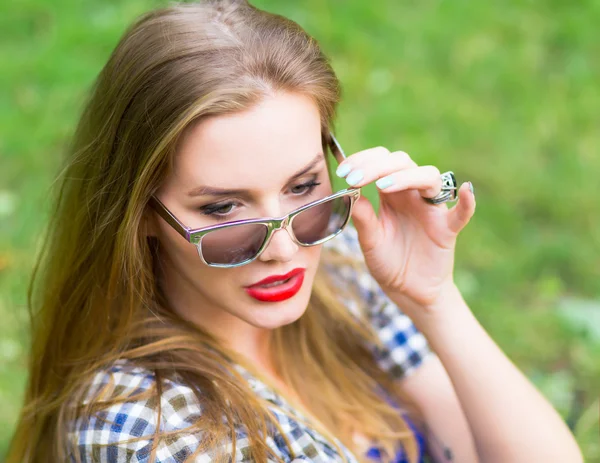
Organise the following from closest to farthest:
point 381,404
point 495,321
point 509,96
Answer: point 381,404 < point 495,321 < point 509,96

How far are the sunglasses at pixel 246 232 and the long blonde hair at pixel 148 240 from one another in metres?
0.15

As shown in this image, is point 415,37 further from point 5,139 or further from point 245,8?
point 245,8

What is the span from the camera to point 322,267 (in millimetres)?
2604

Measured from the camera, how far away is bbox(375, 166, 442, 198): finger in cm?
203

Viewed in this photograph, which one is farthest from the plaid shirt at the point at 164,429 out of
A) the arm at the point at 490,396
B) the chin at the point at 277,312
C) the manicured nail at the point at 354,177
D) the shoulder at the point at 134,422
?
the manicured nail at the point at 354,177

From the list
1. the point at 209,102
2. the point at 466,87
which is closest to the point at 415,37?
the point at 466,87

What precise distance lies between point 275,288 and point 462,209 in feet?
1.72

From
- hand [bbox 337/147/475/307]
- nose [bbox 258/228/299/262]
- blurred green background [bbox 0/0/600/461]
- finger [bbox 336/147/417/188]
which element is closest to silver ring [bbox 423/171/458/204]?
hand [bbox 337/147/475/307]

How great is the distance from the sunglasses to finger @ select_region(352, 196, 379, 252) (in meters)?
0.14

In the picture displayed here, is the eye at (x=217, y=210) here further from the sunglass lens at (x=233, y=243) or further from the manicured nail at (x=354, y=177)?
the manicured nail at (x=354, y=177)

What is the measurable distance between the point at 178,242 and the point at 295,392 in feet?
2.10

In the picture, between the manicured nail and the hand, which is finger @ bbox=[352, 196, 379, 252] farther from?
the manicured nail

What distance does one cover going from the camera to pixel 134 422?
191 centimetres

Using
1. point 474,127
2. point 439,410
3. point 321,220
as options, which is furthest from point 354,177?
point 474,127
